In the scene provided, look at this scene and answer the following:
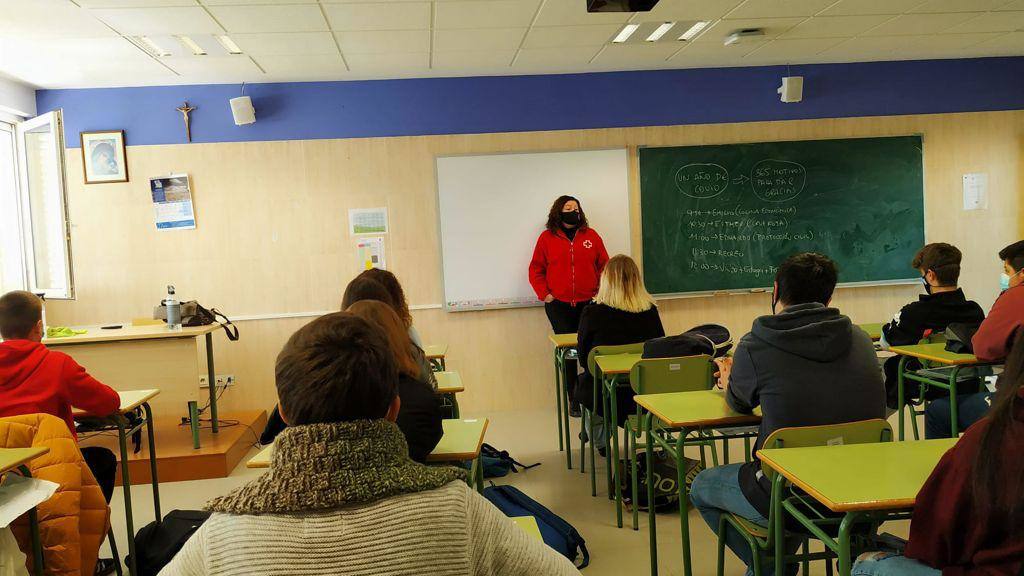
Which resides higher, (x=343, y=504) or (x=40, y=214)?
(x=40, y=214)

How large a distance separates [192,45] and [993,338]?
4.74 metres

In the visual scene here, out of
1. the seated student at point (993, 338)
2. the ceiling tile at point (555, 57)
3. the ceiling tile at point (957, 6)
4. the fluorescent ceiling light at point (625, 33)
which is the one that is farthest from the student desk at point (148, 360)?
the ceiling tile at point (957, 6)

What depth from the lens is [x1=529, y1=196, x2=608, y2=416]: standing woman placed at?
5668 millimetres

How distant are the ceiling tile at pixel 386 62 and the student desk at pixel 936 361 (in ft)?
11.8

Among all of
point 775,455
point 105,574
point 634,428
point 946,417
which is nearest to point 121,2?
point 105,574

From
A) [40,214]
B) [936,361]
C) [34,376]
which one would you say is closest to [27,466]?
[34,376]

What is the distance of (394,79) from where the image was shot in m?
5.78

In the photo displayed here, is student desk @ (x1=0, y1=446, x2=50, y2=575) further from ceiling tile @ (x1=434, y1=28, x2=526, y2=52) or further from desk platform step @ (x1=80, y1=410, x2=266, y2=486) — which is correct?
ceiling tile @ (x1=434, y1=28, x2=526, y2=52)

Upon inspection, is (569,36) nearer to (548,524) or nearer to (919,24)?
(919,24)

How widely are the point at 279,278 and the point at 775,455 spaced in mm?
4647

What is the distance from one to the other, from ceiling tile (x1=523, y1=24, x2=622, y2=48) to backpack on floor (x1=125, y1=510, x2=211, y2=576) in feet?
11.3

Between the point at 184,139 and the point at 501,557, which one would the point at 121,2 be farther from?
the point at 501,557

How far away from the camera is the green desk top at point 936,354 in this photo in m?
3.27

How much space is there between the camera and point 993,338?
121 inches
